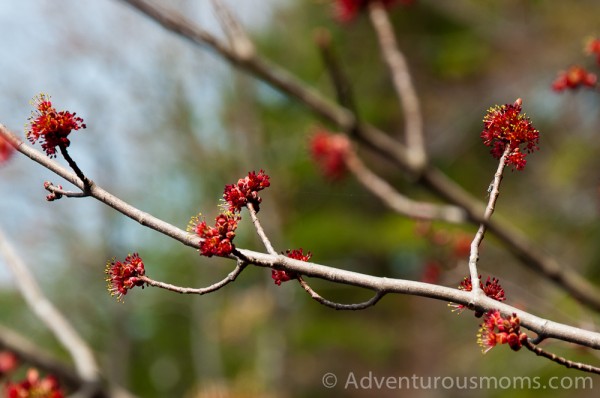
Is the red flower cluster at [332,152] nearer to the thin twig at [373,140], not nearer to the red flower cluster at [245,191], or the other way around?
the thin twig at [373,140]

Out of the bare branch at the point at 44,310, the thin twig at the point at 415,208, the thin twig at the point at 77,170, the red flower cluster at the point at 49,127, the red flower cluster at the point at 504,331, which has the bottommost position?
the red flower cluster at the point at 504,331

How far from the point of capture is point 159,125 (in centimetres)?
1045

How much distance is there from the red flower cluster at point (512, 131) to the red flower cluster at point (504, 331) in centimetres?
30

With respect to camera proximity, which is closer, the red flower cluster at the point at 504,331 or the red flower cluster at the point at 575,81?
the red flower cluster at the point at 504,331

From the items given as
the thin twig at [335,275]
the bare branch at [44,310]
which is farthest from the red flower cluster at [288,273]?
the bare branch at [44,310]

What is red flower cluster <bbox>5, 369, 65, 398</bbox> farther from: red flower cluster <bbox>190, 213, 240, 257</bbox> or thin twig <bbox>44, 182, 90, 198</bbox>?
red flower cluster <bbox>190, 213, 240, 257</bbox>

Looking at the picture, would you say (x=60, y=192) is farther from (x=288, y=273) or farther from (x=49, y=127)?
(x=288, y=273)

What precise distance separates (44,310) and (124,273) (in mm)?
1807

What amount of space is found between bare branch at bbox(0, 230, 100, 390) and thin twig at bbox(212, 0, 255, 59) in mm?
1200

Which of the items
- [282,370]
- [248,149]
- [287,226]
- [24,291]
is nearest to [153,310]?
[287,226]

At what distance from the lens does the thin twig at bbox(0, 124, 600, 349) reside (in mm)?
1176

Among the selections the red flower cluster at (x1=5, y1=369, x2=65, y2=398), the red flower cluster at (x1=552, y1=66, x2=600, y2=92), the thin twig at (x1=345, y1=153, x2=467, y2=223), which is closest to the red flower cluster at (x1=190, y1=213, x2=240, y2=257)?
the red flower cluster at (x1=5, y1=369, x2=65, y2=398)

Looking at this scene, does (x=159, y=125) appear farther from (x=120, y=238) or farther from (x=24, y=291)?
(x=24, y=291)

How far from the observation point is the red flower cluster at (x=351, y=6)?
11.4 feet
